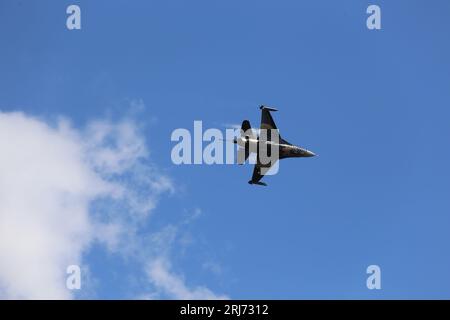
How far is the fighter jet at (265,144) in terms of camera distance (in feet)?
340

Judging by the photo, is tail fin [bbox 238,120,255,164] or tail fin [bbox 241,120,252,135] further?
tail fin [bbox 241,120,252,135]

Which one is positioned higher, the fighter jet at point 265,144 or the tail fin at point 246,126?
the tail fin at point 246,126

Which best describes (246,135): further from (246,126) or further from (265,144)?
(265,144)

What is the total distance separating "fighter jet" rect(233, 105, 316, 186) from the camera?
10375 cm

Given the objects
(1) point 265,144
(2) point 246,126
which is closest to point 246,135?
(2) point 246,126

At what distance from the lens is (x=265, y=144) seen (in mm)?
105625

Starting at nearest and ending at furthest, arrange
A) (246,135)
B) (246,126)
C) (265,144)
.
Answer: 1. (246,135)
2. (246,126)
3. (265,144)

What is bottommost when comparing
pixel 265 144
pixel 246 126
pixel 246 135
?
pixel 265 144

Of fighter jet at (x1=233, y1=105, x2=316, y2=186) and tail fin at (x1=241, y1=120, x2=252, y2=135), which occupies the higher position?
tail fin at (x1=241, y1=120, x2=252, y2=135)

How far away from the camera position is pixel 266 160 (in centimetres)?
10956

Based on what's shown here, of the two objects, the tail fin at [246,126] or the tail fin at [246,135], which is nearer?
the tail fin at [246,135]

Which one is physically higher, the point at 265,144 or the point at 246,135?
the point at 246,135
